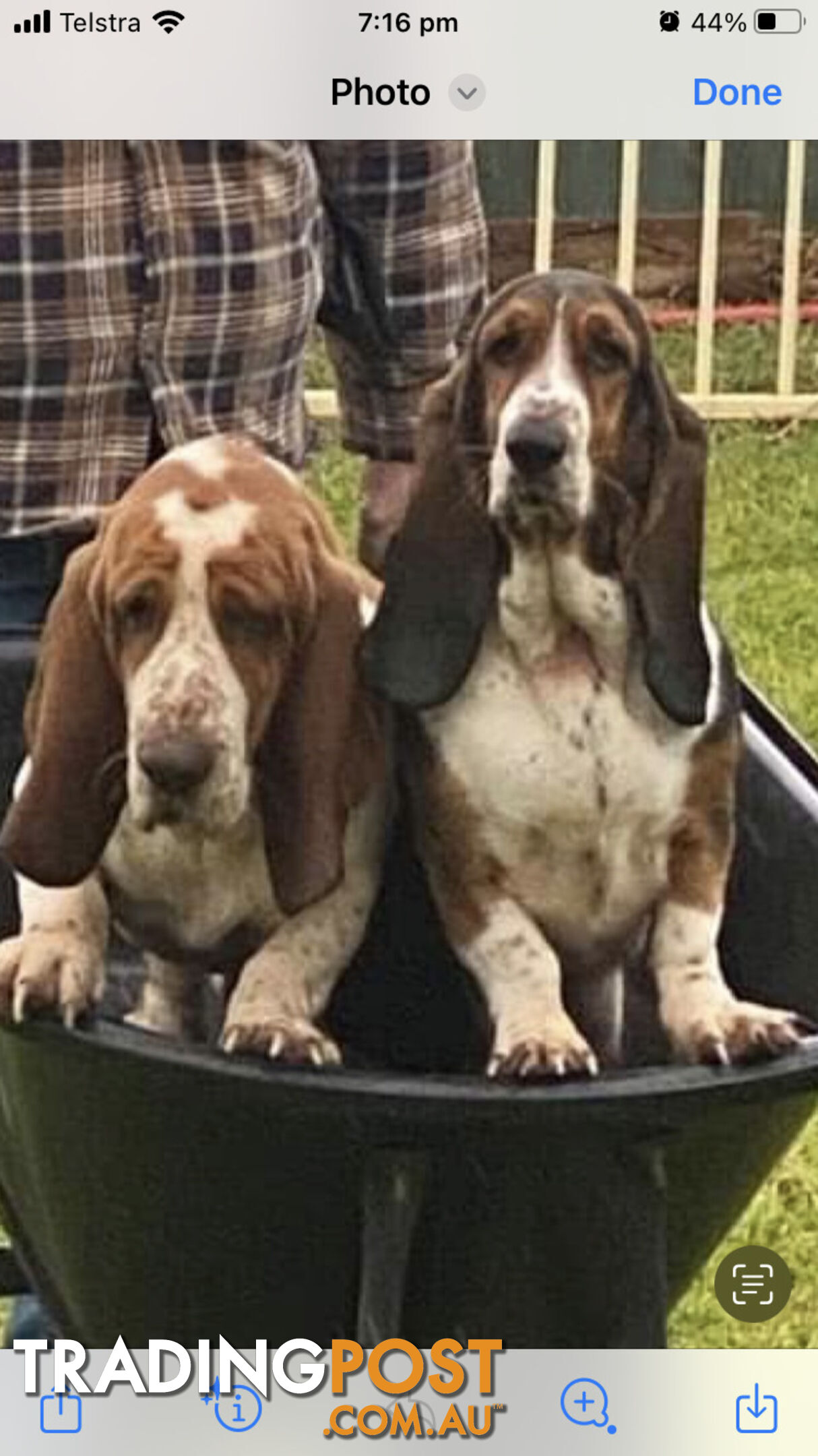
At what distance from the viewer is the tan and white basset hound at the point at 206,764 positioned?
4.91ft

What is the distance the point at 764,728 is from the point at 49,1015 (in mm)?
348

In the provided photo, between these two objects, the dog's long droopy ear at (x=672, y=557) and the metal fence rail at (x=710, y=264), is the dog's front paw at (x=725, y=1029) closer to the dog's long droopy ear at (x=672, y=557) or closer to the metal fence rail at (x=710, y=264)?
the dog's long droopy ear at (x=672, y=557)

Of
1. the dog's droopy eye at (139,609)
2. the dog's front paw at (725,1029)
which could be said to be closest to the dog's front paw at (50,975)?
the dog's droopy eye at (139,609)

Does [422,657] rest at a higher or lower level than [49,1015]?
higher

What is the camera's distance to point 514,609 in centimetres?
153
